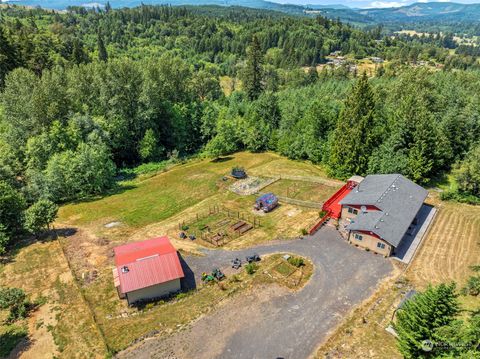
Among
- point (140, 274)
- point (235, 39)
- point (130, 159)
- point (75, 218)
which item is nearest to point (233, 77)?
point (235, 39)

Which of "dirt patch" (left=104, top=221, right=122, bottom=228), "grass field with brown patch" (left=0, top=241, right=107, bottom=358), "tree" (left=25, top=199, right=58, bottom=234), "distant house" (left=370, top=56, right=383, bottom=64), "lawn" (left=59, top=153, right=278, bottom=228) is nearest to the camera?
"grass field with brown patch" (left=0, top=241, right=107, bottom=358)

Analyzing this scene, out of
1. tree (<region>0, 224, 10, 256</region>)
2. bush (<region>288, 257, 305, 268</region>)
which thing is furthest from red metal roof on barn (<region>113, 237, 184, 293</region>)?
tree (<region>0, 224, 10, 256</region>)

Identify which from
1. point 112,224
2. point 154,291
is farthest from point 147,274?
point 112,224

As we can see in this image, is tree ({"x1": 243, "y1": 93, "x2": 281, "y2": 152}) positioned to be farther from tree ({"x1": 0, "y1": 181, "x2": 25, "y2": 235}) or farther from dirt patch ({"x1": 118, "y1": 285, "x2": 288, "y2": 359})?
dirt patch ({"x1": 118, "y1": 285, "x2": 288, "y2": 359})

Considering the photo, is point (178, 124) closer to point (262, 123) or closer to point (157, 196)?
point (262, 123)

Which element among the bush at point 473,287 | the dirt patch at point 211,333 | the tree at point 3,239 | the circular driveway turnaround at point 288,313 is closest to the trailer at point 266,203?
the circular driveway turnaround at point 288,313

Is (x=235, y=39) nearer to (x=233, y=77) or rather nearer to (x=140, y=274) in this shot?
(x=233, y=77)
